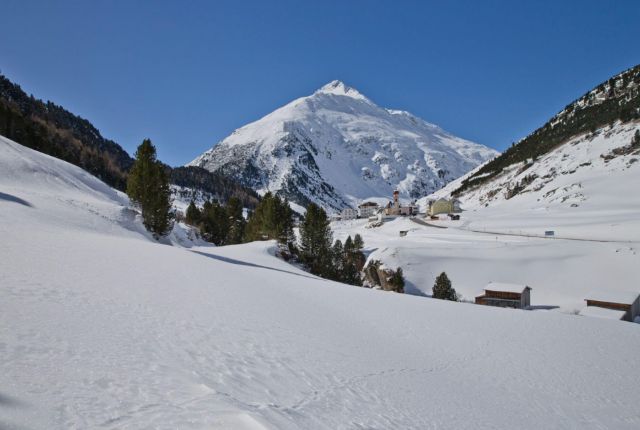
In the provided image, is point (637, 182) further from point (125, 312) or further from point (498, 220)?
point (125, 312)

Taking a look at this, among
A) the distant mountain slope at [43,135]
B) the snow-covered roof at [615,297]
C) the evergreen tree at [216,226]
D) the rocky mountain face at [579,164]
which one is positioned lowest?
the snow-covered roof at [615,297]

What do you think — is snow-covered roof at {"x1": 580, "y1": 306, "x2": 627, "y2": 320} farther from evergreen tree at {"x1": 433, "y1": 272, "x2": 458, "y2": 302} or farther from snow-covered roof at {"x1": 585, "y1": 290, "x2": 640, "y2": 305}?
evergreen tree at {"x1": 433, "y1": 272, "x2": 458, "y2": 302}

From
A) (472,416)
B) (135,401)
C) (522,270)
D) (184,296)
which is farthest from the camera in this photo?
(522,270)

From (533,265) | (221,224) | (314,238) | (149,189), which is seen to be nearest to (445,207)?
(533,265)

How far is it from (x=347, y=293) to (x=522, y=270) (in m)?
45.6

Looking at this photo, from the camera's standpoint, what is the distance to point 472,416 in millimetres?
8500

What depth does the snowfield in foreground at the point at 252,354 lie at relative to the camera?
5.34m

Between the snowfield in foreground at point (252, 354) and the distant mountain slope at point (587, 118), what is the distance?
480ft

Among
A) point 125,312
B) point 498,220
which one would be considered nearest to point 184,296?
point 125,312

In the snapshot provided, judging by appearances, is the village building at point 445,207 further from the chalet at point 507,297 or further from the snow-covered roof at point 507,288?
the chalet at point 507,297

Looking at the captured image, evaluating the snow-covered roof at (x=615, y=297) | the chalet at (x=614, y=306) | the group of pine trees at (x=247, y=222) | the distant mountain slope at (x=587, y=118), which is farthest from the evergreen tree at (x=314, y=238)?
the distant mountain slope at (x=587, y=118)

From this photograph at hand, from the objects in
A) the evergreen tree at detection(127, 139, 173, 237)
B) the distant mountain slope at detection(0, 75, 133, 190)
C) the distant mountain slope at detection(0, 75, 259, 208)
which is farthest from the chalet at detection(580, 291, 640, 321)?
the distant mountain slope at detection(0, 75, 133, 190)

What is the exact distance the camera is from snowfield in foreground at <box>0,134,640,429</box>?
534 centimetres

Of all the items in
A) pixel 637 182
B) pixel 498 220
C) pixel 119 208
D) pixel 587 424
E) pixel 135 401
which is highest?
pixel 637 182
